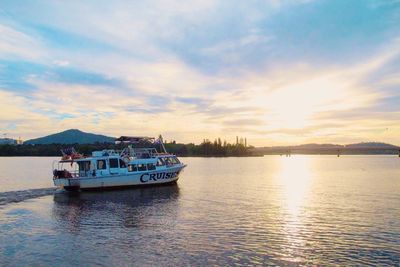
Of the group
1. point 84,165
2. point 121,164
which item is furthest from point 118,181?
point 84,165

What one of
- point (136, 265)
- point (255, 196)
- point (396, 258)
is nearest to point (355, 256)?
point (396, 258)

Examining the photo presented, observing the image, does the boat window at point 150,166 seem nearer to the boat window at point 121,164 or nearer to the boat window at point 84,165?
the boat window at point 121,164

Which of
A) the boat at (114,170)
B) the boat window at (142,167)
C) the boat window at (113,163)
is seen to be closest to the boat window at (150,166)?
the boat at (114,170)

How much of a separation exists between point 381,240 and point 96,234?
19340 millimetres

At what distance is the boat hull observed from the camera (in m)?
53.1

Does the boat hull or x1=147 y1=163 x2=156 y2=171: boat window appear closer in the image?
the boat hull

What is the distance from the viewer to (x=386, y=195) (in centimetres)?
5062

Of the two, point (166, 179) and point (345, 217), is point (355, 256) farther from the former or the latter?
point (166, 179)

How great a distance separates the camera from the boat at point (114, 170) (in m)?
54.0

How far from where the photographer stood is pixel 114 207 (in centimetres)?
4044

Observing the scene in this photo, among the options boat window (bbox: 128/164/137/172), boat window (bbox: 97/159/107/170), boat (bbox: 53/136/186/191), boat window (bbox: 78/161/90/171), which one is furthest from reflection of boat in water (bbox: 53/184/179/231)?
boat window (bbox: 78/161/90/171)

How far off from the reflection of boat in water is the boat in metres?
1.31

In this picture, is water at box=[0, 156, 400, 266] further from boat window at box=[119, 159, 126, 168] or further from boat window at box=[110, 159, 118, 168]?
boat window at box=[119, 159, 126, 168]

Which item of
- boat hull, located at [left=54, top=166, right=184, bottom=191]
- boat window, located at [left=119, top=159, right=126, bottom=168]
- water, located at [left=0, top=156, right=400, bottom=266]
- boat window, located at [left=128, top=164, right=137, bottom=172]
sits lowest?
water, located at [left=0, top=156, right=400, bottom=266]
